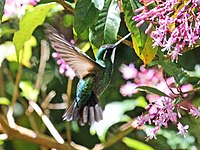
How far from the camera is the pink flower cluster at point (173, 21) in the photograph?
0.94 m

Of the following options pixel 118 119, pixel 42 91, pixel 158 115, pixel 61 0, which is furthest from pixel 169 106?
pixel 42 91

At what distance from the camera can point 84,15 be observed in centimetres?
100

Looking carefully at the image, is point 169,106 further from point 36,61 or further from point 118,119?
point 36,61

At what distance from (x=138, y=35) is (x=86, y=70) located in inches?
5.0

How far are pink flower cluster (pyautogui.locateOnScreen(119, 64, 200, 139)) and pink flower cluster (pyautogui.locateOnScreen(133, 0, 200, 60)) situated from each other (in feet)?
Result: 0.35

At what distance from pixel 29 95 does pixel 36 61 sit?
33 cm

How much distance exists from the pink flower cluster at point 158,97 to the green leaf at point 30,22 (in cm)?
23

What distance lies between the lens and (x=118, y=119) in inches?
76.0

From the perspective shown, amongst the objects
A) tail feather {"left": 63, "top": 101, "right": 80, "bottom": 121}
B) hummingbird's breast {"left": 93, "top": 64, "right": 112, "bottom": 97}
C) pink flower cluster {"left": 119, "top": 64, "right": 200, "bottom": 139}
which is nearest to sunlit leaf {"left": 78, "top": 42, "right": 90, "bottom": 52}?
pink flower cluster {"left": 119, "top": 64, "right": 200, "bottom": 139}

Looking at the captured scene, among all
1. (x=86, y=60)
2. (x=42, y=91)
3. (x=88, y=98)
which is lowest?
(x=42, y=91)

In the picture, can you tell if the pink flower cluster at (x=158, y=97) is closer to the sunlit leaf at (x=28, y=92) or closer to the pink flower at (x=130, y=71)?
the pink flower at (x=130, y=71)

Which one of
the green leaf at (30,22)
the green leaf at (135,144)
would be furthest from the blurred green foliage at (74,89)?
the green leaf at (30,22)

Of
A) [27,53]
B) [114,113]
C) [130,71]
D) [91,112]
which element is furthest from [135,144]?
[91,112]

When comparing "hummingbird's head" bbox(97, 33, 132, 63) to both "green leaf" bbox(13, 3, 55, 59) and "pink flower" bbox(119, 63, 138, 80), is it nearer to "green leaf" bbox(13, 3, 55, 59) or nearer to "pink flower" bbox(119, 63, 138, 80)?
"green leaf" bbox(13, 3, 55, 59)
